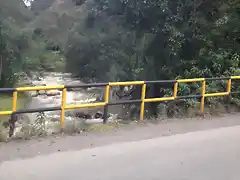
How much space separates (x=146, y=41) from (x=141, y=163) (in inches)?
596

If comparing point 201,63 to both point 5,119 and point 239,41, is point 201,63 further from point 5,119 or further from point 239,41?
point 5,119

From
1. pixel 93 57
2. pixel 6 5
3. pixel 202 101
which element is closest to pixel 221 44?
pixel 202 101

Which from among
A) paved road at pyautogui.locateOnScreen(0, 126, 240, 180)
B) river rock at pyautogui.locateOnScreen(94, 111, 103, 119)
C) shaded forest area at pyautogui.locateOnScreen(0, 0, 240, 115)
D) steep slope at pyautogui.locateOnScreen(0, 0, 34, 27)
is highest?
steep slope at pyautogui.locateOnScreen(0, 0, 34, 27)

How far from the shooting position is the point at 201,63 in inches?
637

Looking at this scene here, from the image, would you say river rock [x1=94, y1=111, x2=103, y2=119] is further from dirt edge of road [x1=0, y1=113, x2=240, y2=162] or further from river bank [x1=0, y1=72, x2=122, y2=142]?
dirt edge of road [x1=0, y1=113, x2=240, y2=162]

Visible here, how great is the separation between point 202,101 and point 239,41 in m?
6.90

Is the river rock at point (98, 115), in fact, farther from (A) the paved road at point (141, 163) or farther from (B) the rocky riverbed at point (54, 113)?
(A) the paved road at point (141, 163)

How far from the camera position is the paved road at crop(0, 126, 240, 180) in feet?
18.9

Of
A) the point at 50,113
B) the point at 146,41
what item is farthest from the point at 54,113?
the point at 146,41

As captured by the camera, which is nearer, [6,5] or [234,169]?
[234,169]

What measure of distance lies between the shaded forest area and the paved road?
15.4ft

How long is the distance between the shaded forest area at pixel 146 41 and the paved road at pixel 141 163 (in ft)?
15.4

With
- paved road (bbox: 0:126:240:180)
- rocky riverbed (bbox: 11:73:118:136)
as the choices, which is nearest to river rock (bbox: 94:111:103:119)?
rocky riverbed (bbox: 11:73:118:136)

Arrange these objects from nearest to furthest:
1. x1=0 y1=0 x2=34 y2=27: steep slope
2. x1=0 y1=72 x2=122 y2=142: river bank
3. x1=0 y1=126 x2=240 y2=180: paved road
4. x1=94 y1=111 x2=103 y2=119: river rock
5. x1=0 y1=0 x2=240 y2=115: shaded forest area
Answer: x1=0 y1=126 x2=240 y2=180: paved road < x1=0 y1=72 x2=122 y2=142: river bank < x1=0 y1=0 x2=240 y2=115: shaded forest area < x1=94 y1=111 x2=103 y2=119: river rock < x1=0 y1=0 x2=34 y2=27: steep slope
